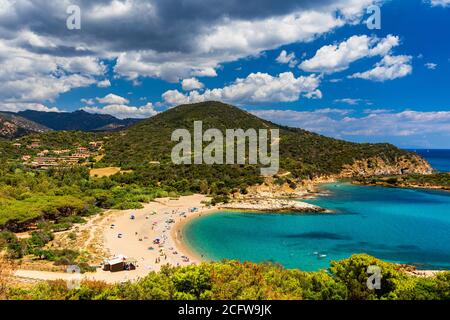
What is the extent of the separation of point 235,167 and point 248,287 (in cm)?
6302

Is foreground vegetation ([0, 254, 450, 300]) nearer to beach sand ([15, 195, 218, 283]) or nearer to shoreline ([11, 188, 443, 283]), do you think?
beach sand ([15, 195, 218, 283])

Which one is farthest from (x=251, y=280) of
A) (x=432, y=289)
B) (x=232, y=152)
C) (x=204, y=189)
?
(x=232, y=152)

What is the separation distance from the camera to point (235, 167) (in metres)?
79.4

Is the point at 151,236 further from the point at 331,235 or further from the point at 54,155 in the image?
the point at 54,155

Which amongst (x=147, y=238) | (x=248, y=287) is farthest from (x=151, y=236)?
(x=248, y=287)

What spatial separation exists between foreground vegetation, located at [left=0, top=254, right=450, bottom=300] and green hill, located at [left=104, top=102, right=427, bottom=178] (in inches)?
2332

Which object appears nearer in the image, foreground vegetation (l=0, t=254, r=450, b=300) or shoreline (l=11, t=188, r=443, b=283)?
foreground vegetation (l=0, t=254, r=450, b=300)

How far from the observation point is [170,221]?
47531 mm

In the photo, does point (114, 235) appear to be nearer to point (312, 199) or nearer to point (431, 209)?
point (312, 199)

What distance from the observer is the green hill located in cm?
8961

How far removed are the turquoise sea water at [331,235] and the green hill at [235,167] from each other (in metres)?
26.3

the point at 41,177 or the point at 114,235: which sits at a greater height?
the point at 41,177

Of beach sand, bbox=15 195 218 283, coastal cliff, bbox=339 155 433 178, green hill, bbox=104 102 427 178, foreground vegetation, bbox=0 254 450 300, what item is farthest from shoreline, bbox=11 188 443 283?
coastal cliff, bbox=339 155 433 178
